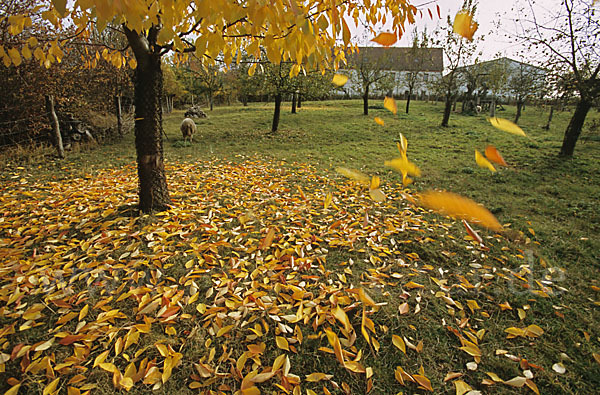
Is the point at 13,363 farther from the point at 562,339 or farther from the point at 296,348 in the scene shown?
the point at 562,339

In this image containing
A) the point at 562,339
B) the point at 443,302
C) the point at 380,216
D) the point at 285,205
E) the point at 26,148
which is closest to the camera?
the point at 562,339

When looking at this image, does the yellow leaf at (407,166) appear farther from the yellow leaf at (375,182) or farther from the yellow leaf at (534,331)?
the yellow leaf at (534,331)

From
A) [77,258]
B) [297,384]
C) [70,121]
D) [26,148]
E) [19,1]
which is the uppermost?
[19,1]

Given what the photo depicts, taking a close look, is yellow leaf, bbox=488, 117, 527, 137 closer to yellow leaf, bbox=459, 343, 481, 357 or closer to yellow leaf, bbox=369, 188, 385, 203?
yellow leaf, bbox=459, 343, 481, 357

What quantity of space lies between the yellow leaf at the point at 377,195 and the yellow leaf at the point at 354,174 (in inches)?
29.6

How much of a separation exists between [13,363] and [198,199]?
112 inches

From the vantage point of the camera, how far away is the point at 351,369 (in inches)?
69.0

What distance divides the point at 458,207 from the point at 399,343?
3594 millimetres

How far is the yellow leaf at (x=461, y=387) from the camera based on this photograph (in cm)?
164

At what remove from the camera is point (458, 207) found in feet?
15.4

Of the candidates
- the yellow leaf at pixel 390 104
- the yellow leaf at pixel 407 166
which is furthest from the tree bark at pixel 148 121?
the yellow leaf at pixel 407 166

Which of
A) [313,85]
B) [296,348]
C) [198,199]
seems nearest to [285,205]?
[198,199]

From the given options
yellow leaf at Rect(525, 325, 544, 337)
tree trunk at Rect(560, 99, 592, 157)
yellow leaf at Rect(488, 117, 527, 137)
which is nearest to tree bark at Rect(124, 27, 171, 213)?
yellow leaf at Rect(488, 117, 527, 137)

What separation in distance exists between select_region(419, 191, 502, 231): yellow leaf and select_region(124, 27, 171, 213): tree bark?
14.0ft
